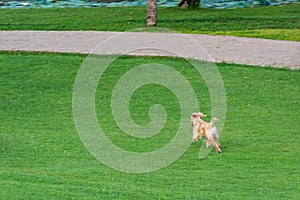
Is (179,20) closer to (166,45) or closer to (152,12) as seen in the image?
(152,12)

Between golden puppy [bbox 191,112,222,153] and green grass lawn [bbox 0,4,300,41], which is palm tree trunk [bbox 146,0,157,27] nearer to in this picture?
green grass lawn [bbox 0,4,300,41]

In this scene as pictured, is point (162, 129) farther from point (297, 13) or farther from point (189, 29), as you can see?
point (297, 13)

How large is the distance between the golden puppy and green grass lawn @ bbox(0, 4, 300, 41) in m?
5.69

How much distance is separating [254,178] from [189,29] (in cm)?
728

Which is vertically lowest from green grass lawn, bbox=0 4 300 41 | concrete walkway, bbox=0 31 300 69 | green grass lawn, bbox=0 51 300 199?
green grass lawn, bbox=0 4 300 41

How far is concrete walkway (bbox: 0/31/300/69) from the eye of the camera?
11.5 m

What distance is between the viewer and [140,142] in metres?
7.78

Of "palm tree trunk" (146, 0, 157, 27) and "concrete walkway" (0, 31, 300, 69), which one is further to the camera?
"palm tree trunk" (146, 0, 157, 27)

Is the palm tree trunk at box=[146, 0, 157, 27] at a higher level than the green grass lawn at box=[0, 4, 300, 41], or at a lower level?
higher

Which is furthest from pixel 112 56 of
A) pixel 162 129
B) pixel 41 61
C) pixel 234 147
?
pixel 234 147

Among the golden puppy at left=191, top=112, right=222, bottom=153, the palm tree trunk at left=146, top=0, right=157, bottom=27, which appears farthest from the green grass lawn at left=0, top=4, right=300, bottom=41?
the golden puppy at left=191, top=112, right=222, bottom=153

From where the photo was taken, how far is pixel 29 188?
595 cm

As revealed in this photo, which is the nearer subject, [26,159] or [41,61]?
[26,159]

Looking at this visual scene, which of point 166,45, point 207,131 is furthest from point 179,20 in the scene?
point 207,131
